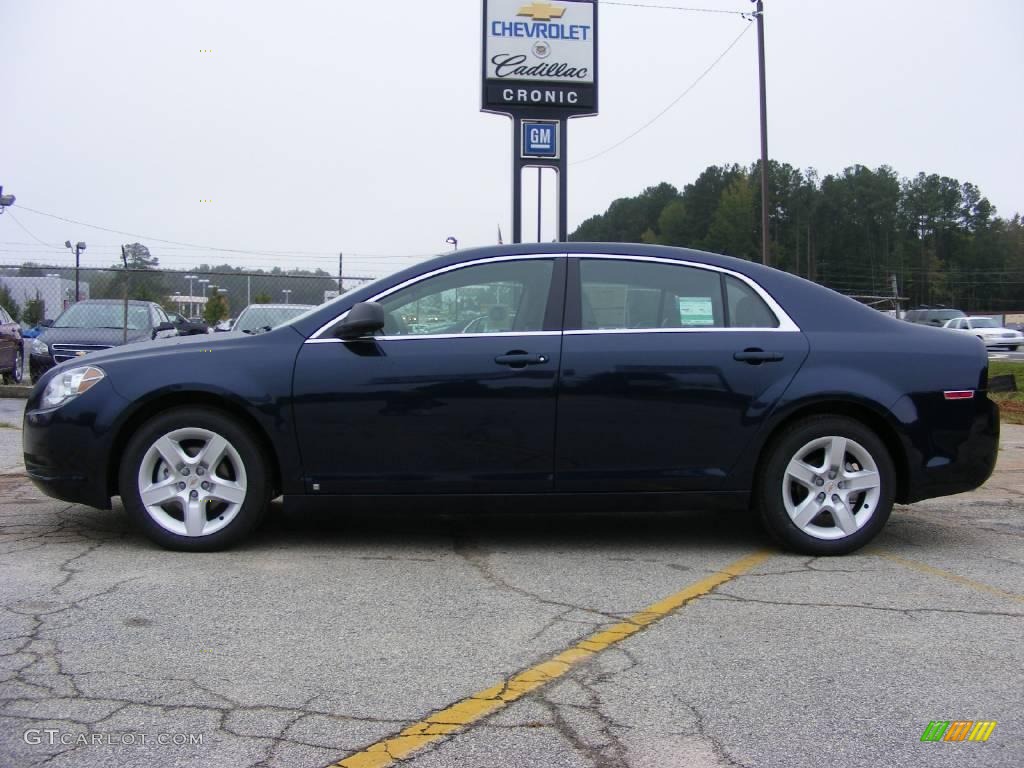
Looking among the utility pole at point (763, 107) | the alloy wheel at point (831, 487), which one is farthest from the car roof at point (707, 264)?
the utility pole at point (763, 107)

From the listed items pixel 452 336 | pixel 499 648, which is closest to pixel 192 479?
pixel 452 336

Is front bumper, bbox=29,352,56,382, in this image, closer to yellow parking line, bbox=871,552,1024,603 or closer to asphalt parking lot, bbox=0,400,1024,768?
asphalt parking lot, bbox=0,400,1024,768

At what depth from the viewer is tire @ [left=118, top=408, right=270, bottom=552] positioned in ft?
15.5

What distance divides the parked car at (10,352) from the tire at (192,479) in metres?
12.2

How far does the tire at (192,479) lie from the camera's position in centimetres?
473

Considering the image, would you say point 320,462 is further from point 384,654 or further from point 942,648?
point 942,648

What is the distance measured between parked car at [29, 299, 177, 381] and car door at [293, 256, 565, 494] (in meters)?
9.64

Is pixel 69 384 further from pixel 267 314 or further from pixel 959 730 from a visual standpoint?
pixel 267 314

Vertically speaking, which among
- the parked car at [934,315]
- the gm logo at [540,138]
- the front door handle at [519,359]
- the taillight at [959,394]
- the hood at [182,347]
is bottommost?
the taillight at [959,394]

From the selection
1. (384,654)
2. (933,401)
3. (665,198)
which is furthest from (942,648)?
(665,198)

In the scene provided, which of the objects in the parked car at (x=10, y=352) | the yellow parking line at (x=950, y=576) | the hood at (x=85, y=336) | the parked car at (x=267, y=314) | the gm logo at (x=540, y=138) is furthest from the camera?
the parked car at (x=10, y=352)

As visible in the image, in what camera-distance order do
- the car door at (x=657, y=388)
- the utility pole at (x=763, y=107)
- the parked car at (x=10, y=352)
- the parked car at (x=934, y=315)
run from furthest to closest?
1. the parked car at (x=934, y=315)
2. the utility pole at (x=763, y=107)
3. the parked car at (x=10, y=352)
4. the car door at (x=657, y=388)

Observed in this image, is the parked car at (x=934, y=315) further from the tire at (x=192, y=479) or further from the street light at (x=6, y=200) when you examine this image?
the tire at (x=192, y=479)

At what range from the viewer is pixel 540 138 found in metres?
14.7
